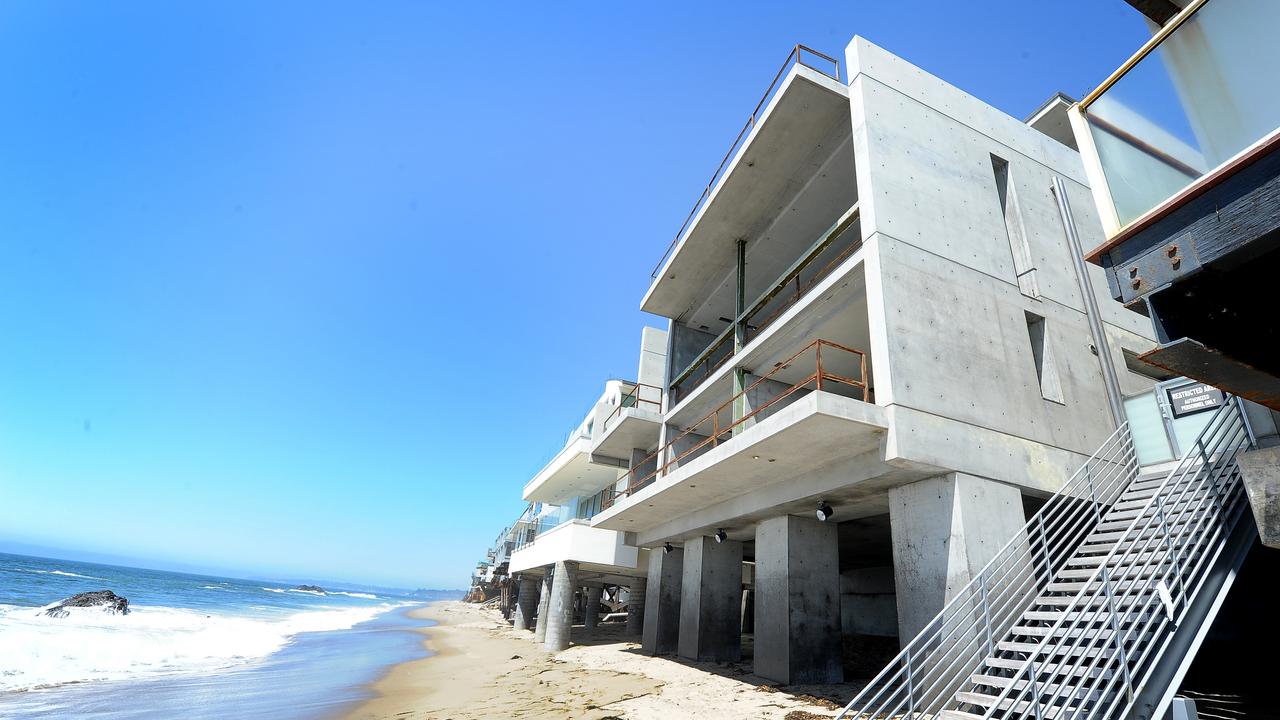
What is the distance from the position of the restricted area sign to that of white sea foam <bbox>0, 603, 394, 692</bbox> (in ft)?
80.8

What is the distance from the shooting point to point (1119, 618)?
229 inches

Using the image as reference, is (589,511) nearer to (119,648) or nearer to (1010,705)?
(119,648)

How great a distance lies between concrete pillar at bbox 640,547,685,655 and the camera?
17.7m

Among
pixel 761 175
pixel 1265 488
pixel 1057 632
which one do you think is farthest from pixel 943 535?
pixel 761 175

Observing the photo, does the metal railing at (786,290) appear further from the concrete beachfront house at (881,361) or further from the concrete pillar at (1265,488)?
the concrete pillar at (1265,488)

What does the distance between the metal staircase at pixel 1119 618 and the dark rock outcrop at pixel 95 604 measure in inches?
1810

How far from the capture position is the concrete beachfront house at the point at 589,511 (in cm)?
2097

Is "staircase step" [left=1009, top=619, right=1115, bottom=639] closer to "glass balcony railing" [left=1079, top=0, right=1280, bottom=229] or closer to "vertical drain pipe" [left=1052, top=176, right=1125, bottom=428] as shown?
"glass balcony railing" [left=1079, top=0, right=1280, bottom=229]

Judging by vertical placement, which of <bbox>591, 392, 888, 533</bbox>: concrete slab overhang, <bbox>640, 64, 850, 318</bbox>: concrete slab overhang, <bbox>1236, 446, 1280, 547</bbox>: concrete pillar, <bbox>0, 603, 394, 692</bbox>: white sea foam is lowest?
<bbox>0, 603, 394, 692</bbox>: white sea foam

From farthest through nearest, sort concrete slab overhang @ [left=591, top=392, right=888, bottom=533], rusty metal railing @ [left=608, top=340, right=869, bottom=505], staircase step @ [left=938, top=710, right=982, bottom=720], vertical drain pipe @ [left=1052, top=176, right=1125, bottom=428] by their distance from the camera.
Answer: vertical drain pipe @ [left=1052, top=176, right=1125, bottom=428] → rusty metal railing @ [left=608, top=340, right=869, bottom=505] → concrete slab overhang @ [left=591, top=392, right=888, bottom=533] → staircase step @ [left=938, top=710, right=982, bottom=720]

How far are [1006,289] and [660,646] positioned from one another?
529 inches

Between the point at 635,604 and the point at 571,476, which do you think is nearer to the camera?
the point at 635,604

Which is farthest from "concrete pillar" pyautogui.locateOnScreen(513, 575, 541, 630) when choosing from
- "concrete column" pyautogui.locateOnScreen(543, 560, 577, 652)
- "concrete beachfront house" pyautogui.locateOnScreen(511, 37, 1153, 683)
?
"concrete beachfront house" pyautogui.locateOnScreen(511, 37, 1153, 683)

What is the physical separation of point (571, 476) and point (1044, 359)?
2132cm
